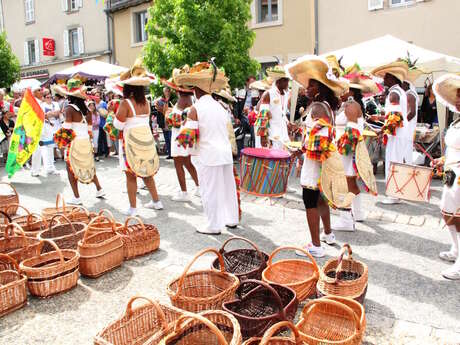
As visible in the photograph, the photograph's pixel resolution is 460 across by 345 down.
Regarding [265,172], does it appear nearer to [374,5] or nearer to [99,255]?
[99,255]

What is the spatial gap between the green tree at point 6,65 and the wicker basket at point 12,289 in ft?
74.0

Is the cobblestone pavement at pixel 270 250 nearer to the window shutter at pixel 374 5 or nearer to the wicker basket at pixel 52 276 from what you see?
the wicker basket at pixel 52 276

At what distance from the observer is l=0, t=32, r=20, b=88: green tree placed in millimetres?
23047

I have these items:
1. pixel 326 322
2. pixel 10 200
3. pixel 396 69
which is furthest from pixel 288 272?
pixel 10 200

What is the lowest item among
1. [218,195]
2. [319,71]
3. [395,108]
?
[218,195]

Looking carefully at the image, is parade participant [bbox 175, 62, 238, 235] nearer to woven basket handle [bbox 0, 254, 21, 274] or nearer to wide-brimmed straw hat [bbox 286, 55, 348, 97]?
wide-brimmed straw hat [bbox 286, 55, 348, 97]

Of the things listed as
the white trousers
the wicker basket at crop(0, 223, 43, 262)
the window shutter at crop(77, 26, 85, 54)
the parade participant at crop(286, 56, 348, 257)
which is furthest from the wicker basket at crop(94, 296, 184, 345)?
the window shutter at crop(77, 26, 85, 54)

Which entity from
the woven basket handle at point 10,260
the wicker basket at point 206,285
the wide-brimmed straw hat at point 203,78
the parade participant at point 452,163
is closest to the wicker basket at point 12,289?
the woven basket handle at point 10,260

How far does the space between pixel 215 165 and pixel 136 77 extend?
6.18ft

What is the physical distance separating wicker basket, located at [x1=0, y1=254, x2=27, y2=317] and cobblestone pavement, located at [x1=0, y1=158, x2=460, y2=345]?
0.28 feet

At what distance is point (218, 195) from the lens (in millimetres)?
5449

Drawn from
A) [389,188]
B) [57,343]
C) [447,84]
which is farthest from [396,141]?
[57,343]

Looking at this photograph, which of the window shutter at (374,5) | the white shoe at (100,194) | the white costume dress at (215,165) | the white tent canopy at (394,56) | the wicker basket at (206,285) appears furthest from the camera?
the window shutter at (374,5)

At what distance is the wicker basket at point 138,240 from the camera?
182 inches
